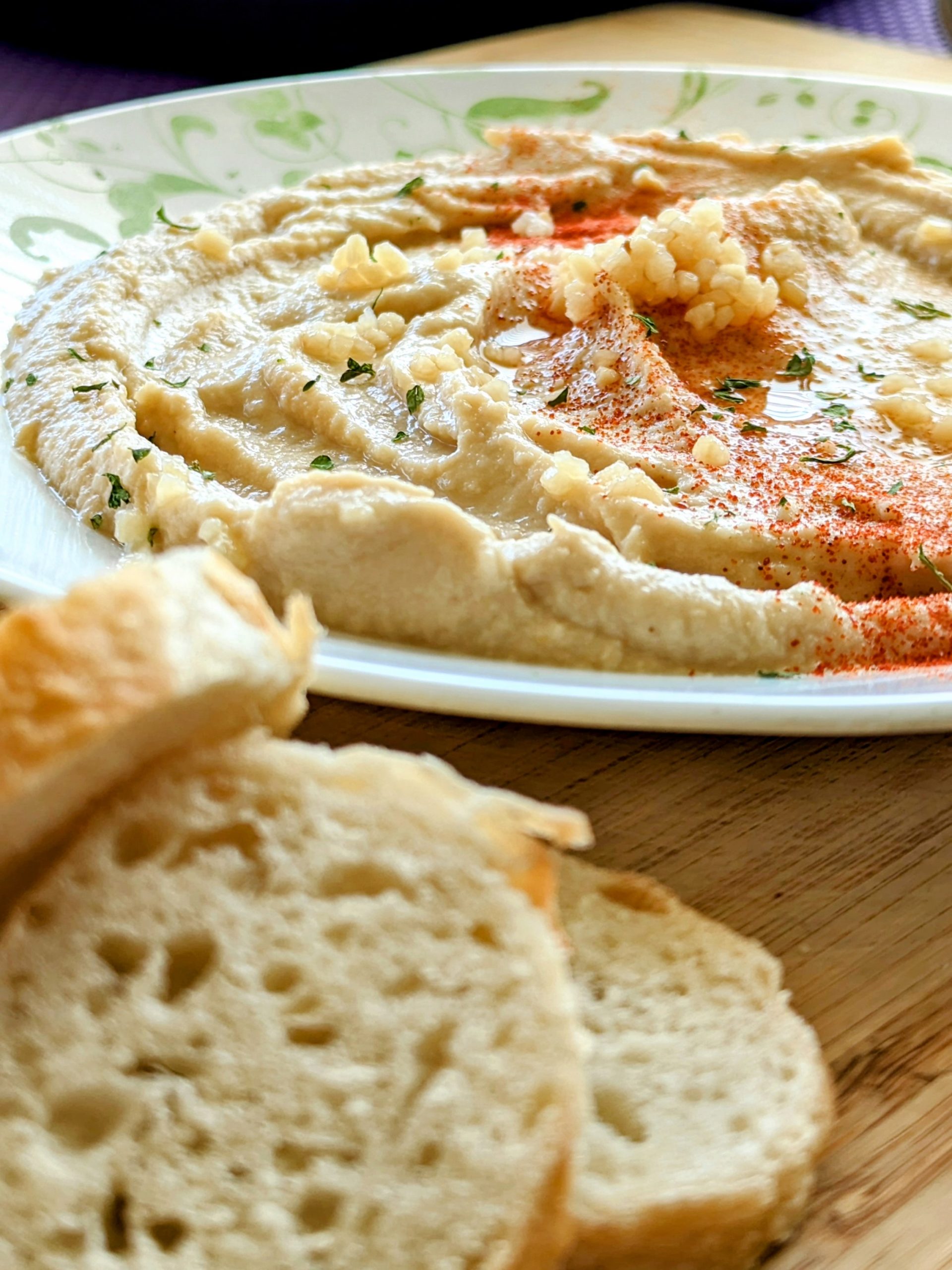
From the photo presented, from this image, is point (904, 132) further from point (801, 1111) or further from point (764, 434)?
point (801, 1111)

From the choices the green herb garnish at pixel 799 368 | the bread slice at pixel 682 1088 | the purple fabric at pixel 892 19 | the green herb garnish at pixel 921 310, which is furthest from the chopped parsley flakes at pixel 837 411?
the purple fabric at pixel 892 19

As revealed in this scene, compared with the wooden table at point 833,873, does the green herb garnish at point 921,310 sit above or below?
above

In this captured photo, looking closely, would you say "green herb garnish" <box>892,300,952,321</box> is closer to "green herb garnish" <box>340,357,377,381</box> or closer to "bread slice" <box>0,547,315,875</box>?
"green herb garnish" <box>340,357,377,381</box>

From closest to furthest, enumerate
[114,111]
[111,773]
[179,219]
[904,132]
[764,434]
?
[111,773], [764,434], [179,219], [114,111], [904,132]

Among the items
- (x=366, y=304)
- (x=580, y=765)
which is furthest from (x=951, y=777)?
(x=366, y=304)

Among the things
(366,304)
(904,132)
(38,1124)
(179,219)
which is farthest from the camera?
(904,132)

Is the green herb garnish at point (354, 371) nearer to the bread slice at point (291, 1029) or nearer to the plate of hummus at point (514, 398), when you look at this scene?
the plate of hummus at point (514, 398)
